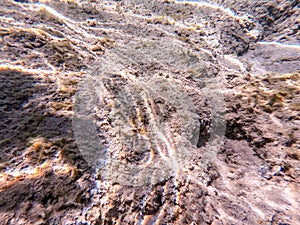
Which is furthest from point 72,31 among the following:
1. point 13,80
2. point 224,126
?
point 224,126

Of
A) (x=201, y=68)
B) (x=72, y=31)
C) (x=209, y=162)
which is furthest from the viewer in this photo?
(x=72, y=31)

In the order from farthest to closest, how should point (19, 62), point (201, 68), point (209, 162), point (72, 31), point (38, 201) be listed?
point (72, 31) → point (201, 68) → point (19, 62) → point (209, 162) → point (38, 201)

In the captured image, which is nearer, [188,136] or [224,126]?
[188,136]

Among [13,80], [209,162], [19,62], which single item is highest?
[19,62]

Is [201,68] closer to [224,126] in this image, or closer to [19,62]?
[224,126]

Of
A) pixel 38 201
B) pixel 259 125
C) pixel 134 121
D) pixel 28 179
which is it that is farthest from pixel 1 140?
pixel 259 125

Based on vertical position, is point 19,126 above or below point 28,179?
above
